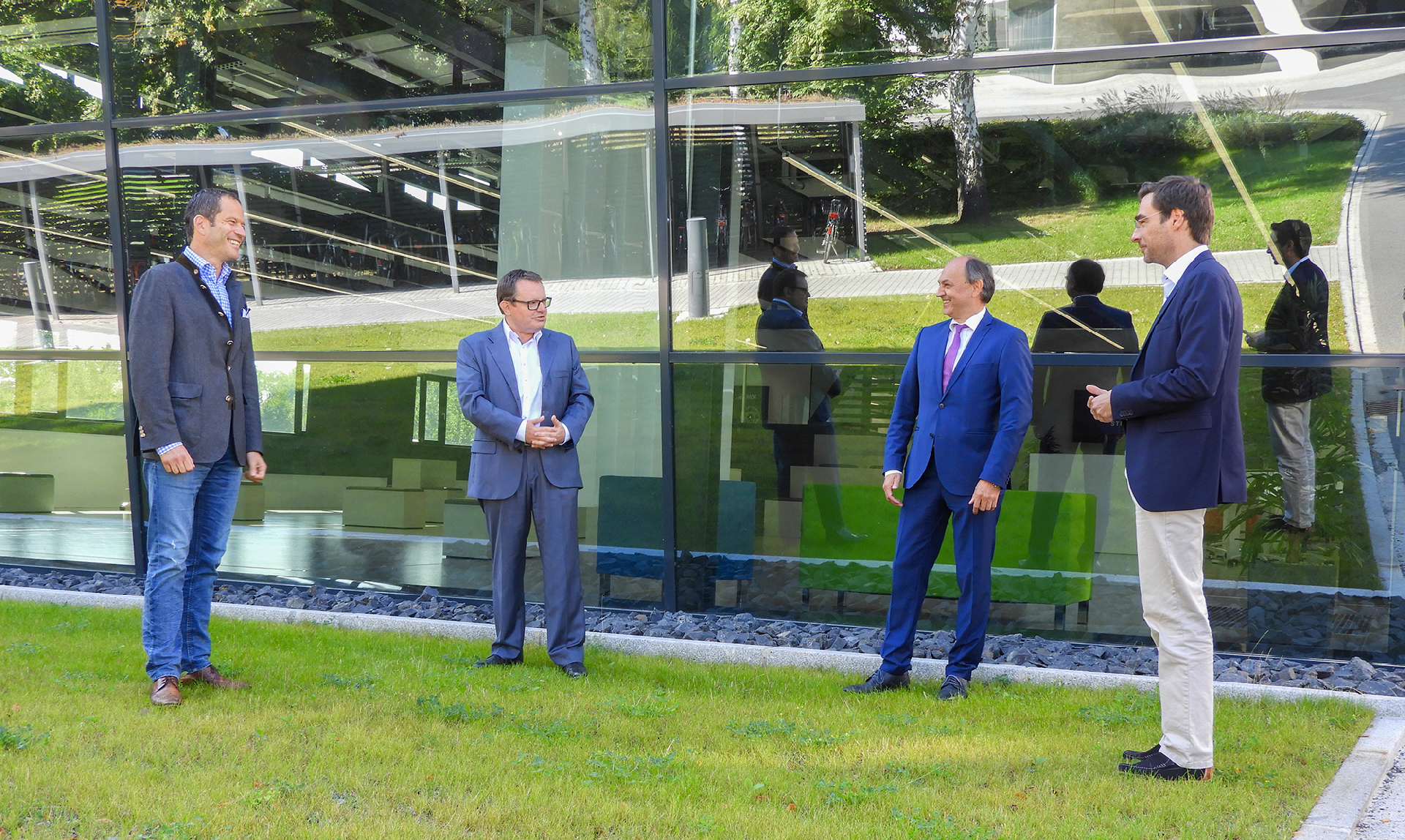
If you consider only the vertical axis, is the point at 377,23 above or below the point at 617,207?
above

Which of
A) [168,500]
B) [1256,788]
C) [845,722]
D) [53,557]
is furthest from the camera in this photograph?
[53,557]

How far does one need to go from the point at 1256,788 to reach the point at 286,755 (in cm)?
324

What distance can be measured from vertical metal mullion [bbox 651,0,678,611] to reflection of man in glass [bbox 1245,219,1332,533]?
336 centimetres

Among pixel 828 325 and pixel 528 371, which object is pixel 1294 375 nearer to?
pixel 828 325

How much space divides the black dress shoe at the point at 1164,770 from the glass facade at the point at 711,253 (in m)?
2.61

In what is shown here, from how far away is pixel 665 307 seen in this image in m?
6.71

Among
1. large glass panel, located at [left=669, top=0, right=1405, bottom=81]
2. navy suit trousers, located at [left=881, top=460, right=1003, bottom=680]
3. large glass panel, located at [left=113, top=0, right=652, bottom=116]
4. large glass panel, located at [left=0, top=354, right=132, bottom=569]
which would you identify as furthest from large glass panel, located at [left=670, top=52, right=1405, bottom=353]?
large glass panel, located at [left=0, top=354, right=132, bottom=569]

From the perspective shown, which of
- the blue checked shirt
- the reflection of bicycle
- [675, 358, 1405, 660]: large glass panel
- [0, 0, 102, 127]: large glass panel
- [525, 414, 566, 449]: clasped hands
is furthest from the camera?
[0, 0, 102, 127]: large glass panel

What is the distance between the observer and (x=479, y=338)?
17.1ft

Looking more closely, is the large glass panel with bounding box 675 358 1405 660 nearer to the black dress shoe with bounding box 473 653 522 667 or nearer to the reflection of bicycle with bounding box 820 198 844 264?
the reflection of bicycle with bounding box 820 198 844 264

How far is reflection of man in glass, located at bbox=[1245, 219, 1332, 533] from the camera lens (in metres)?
5.66

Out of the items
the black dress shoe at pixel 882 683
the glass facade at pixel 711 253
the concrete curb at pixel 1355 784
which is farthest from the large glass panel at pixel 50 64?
the concrete curb at pixel 1355 784

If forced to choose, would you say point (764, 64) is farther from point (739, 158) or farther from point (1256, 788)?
point (1256, 788)

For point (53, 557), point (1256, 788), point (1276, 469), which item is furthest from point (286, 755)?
point (53, 557)
